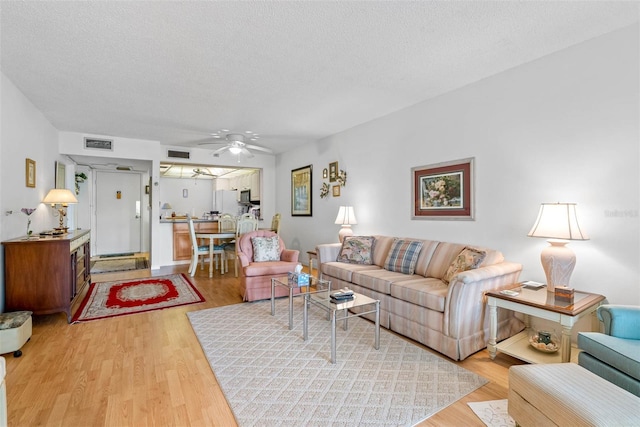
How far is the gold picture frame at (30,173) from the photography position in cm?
346

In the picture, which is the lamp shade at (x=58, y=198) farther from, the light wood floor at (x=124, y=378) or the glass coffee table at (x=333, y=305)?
the glass coffee table at (x=333, y=305)

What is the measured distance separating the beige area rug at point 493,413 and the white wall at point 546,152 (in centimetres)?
127

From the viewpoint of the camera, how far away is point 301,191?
20.4 ft

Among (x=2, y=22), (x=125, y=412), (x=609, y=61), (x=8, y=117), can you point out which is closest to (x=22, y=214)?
(x=8, y=117)

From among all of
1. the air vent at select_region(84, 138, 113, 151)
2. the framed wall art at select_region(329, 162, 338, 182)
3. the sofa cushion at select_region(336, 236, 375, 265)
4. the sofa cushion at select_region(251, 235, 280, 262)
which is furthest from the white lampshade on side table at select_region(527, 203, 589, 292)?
the air vent at select_region(84, 138, 113, 151)

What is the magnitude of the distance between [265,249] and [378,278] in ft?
5.76

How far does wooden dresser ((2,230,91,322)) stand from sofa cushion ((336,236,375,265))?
298cm

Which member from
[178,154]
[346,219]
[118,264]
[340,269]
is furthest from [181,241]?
[340,269]

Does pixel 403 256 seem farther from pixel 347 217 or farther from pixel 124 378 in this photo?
pixel 124 378

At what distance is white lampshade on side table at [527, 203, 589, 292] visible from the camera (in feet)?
7.30

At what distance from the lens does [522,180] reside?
2.76 meters

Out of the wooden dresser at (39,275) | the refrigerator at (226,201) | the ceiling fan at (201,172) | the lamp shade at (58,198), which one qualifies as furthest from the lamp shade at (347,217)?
the refrigerator at (226,201)

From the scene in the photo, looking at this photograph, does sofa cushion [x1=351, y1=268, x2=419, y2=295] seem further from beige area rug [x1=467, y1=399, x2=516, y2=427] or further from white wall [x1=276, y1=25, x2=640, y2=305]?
beige area rug [x1=467, y1=399, x2=516, y2=427]

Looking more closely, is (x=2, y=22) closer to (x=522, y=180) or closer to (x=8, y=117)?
(x=8, y=117)
